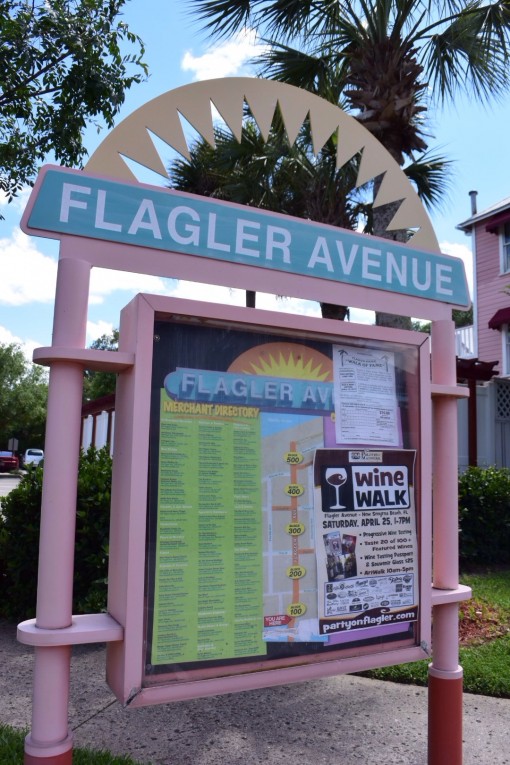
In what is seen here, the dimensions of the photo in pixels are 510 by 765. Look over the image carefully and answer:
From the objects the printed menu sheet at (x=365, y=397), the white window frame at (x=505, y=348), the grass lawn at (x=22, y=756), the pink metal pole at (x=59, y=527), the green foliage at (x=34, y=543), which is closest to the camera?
the pink metal pole at (x=59, y=527)

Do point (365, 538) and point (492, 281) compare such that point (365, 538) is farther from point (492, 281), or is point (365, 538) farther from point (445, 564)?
point (492, 281)

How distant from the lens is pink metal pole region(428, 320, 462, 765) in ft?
9.50

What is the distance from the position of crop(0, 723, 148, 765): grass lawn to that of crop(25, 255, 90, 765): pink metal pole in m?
1.02

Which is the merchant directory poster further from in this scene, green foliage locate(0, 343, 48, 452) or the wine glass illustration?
green foliage locate(0, 343, 48, 452)

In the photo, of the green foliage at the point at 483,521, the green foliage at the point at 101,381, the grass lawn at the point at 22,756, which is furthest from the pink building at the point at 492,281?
the green foliage at the point at 101,381

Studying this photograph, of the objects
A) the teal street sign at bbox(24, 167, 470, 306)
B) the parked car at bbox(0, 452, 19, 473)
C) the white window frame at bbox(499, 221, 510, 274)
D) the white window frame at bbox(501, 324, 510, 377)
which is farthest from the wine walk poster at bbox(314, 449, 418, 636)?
the parked car at bbox(0, 452, 19, 473)

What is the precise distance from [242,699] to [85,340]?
292 cm

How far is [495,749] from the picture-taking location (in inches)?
Answer: 137

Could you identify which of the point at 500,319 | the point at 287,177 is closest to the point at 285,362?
the point at 287,177

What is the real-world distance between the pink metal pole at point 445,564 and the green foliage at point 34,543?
3003 mm

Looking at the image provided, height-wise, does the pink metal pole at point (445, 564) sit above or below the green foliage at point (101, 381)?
below

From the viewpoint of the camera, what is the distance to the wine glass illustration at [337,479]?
271 centimetres

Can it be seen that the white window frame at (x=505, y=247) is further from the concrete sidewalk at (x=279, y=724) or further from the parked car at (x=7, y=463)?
the parked car at (x=7, y=463)

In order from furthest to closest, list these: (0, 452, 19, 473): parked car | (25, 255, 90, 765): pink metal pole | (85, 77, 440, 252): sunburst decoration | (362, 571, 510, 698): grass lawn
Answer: (0, 452, 19, 473): parked car < (362, 571, 510, 698): grass lawn < (85, 77, 440, 252): sunburst decoration < (25, 255, 90, 765): pink metal pole
